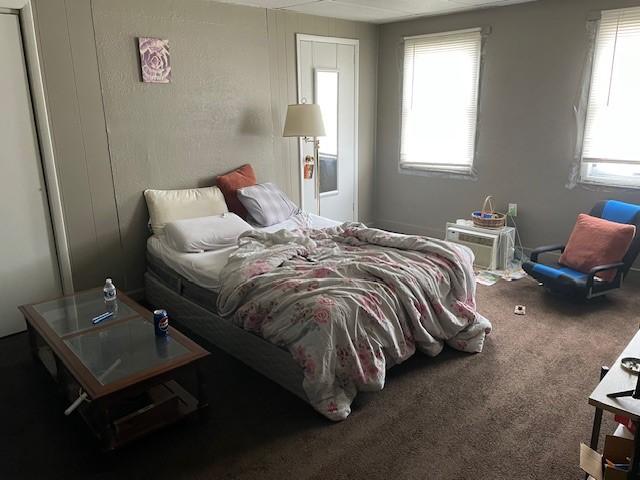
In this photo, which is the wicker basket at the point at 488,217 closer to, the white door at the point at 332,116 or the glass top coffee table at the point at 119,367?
the white door at the point at 332,116

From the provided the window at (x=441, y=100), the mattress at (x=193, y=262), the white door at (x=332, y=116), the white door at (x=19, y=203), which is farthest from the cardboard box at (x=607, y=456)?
the white door at (x=332, y=116)

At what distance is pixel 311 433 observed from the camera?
7.85ft

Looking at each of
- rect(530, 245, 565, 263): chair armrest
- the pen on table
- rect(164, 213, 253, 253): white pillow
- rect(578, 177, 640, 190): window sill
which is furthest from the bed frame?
rect(578, 177, 640, 190): window sill

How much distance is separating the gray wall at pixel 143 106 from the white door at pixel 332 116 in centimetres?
20

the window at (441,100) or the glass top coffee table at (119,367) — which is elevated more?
the window at (441,100)

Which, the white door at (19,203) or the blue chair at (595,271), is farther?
the blue chair at (595,271)

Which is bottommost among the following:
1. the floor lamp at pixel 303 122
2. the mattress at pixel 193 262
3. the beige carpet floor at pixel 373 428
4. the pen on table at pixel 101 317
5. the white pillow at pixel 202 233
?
the beige carpet floor at pixel 373 428

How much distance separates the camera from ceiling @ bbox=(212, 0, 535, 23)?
425cm

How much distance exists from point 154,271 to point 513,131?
3538mm

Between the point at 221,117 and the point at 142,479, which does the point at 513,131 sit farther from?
the point at 142,479

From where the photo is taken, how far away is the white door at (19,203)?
10.6 ft

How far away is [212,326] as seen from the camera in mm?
3176

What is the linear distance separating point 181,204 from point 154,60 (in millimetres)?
1139

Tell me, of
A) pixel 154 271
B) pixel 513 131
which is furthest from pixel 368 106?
pixel 154 271
